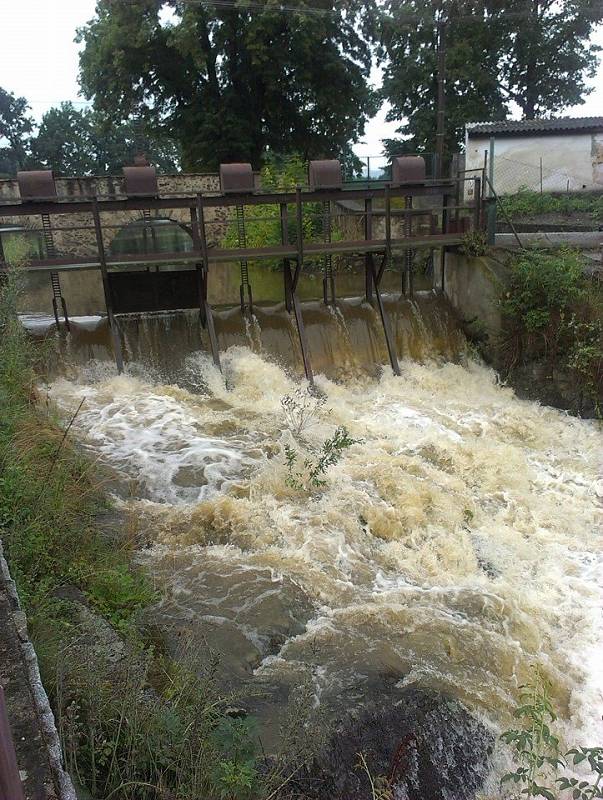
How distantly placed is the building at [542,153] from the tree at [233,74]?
457 centimetres

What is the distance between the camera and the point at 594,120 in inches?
603

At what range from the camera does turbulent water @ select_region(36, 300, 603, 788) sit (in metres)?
3.91

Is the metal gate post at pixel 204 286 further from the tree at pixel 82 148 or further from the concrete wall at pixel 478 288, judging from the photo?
the tree at pixel 82 148

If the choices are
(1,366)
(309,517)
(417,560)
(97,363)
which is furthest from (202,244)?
(417,560)

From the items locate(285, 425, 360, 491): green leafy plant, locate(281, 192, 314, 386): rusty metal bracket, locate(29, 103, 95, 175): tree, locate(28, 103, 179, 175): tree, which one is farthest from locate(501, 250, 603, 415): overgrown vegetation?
locate(29, 103, 95, 175): tree

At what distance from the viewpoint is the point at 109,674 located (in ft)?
9.49

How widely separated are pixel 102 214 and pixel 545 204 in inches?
392

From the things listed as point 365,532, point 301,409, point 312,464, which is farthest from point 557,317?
point 365,532

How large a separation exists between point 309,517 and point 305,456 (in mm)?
1060

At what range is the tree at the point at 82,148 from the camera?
40.8 meters

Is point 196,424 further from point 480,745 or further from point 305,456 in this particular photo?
point 480,745

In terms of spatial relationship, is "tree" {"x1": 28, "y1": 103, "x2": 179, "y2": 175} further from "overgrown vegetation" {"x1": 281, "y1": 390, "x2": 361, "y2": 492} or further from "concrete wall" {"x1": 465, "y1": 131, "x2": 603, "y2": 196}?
"overgrown vegetation" {"x1": 281, "y1": 390, "x2": 361, "y2": 492}

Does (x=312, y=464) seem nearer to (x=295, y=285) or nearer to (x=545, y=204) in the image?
(x=295, y=285)

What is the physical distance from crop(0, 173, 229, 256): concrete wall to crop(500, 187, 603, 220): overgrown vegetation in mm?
6304
